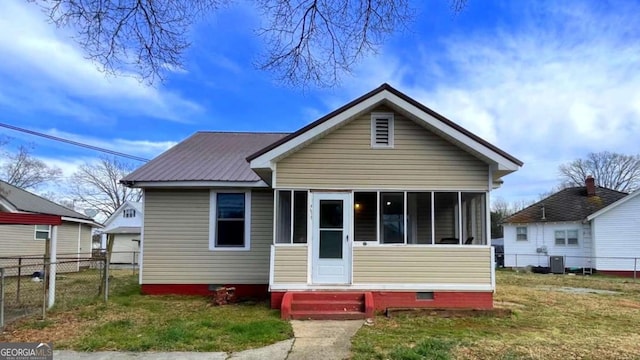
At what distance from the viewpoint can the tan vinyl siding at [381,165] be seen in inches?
379

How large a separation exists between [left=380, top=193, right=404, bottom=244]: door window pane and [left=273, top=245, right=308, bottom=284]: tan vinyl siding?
5.77 feet

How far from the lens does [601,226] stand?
23.0 meters

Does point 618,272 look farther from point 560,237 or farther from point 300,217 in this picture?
point 300,217

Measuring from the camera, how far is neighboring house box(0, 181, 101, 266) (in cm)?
1902

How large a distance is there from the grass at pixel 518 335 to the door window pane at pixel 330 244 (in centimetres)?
164

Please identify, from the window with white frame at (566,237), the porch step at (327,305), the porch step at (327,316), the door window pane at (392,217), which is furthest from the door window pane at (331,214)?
the window with white frame at (566,237)

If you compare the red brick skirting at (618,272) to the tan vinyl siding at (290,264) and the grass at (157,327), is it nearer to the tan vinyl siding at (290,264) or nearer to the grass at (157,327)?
the tan vinyl siding at (290,264)

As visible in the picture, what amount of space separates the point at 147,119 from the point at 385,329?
20.8 m

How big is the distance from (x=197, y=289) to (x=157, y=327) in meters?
3.88

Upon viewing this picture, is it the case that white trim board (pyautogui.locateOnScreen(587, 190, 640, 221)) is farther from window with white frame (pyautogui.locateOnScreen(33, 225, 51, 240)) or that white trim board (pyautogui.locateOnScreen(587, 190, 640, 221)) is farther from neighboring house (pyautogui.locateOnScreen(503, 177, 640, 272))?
window with white frame (pyautogui.locateOnScreen(33, 225, 51, 240))

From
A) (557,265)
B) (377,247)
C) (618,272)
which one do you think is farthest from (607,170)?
(377,247)

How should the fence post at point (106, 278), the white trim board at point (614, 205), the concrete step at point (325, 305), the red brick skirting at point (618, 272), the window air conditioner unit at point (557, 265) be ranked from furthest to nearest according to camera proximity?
the window air conditioner unit at point (557, 265), the white trim board at point (614, 205), the red brick skirting at point (618, 272), the fence post at point (106, 278), the concrete step at point (325, 305)

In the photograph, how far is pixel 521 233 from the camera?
26641 millimetres

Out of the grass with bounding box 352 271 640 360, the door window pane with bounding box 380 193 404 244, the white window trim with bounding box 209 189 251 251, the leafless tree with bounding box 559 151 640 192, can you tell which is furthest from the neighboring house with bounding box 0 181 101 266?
the leafless tree with bounding box 559 151 640 192
